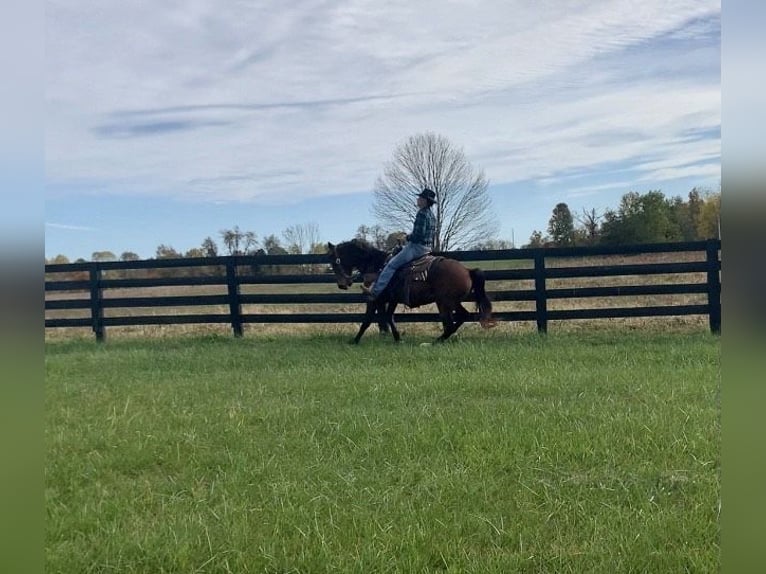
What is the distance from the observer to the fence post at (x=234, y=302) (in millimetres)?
8992

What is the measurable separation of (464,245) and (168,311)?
5.11 m

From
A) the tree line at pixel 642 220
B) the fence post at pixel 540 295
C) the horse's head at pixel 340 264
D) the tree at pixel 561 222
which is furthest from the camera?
the horse's head at pixel 340 264

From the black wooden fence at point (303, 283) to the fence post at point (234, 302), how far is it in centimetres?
2

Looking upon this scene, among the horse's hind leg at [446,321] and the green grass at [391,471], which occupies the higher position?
the horse's hind leg at [446,321]

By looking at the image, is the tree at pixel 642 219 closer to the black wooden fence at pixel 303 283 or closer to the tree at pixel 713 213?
the tree at pixel 713 213

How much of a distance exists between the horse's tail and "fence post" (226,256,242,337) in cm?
370

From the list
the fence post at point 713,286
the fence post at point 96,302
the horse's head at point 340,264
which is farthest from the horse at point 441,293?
the fence post at point 96,302

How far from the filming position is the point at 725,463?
34.9 inches

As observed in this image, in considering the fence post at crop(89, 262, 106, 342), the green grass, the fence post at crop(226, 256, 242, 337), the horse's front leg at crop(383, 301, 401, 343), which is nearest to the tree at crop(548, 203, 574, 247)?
the green grass

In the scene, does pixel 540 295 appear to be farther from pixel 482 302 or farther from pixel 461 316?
pixel 461 316

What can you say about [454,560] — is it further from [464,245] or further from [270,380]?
[464,245]

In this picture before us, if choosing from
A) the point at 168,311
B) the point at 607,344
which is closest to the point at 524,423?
the point at 607,344

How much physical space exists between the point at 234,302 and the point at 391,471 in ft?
22.0

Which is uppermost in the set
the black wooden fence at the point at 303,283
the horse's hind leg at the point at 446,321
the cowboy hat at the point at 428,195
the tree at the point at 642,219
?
the cowboy hat at the point at 428,195
